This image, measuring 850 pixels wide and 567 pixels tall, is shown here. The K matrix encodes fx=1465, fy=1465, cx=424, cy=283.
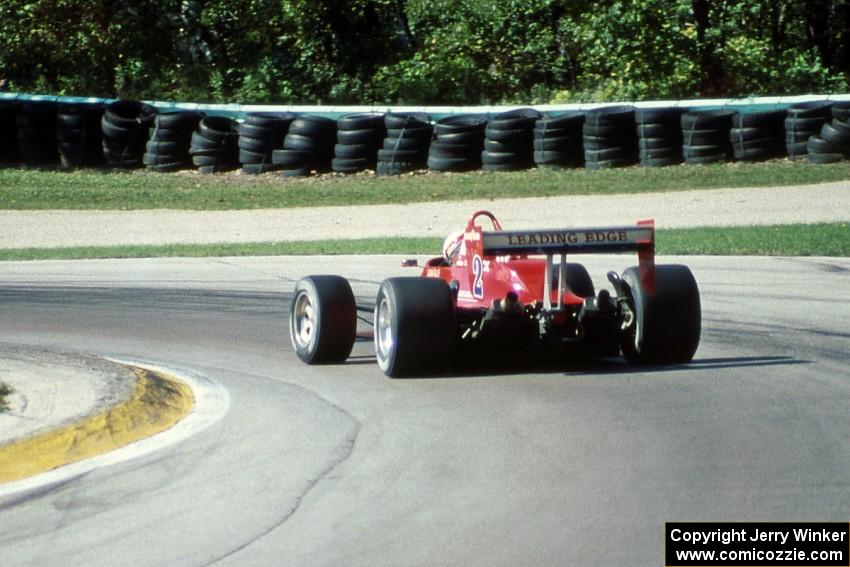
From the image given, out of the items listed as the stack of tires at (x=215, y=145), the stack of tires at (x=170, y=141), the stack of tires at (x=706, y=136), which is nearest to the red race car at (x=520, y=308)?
the stack of tires at (x=706, y=136)

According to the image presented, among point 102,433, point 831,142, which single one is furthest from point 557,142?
point 102,433

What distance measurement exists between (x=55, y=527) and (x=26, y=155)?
75.8 feet

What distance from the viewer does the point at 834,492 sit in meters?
6.09

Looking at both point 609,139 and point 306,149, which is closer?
point 609,139

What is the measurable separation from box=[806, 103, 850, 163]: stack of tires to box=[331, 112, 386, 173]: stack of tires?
7.23m

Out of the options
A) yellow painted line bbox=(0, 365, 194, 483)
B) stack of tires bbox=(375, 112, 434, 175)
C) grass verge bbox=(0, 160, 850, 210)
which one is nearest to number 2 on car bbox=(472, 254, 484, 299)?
yellow painted line bbox=(0, 365, 194, 483)

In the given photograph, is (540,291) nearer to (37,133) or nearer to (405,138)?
(405,138)

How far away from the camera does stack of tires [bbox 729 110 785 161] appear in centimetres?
2392

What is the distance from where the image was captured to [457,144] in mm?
25156

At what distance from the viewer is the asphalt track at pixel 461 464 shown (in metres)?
5.55

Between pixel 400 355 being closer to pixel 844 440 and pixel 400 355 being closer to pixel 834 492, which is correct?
pixel 844 440

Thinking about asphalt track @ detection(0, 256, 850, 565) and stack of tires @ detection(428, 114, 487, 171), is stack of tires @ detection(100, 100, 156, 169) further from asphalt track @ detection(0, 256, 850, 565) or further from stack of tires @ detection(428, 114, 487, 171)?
asphalt track @ detection(0, 256, 850, 565)

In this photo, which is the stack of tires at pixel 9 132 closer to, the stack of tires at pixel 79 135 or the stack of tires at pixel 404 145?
the stack of tires at pixel 79 135

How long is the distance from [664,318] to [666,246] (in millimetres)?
7782
